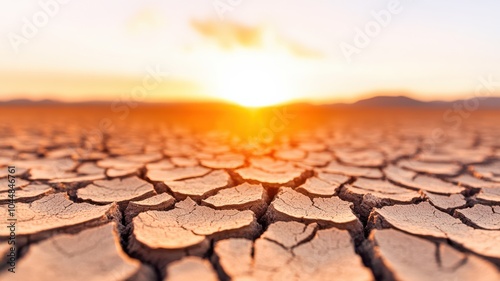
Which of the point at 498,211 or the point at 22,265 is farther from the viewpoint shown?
the point at 498,211

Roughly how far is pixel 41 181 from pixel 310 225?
1.40m

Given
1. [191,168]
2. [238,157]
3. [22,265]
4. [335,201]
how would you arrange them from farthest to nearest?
[238,157] < [191,168] < [335,201] < [22,265]

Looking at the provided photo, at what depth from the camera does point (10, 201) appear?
1.23 metres

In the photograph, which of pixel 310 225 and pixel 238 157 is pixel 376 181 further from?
pixel 238 157

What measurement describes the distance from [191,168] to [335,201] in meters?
1.00

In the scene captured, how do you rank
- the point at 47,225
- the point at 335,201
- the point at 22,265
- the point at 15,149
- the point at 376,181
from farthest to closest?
1. the point at 15,149
2. the point at 376,181
3. the point at 335,201
4. the point at 47,225
5. the point at 22,265

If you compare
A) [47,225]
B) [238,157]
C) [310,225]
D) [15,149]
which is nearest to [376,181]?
[310,225]

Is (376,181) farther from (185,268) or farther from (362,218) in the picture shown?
(185,268)

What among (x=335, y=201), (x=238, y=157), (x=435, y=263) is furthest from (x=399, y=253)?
(x=238, y=157)

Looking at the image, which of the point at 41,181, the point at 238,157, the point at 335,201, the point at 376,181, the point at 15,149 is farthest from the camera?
the point at 15,149

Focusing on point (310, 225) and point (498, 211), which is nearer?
point (310, 225)

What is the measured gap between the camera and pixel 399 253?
848 millimetres

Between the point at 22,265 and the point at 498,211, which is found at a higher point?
the point at 498,211

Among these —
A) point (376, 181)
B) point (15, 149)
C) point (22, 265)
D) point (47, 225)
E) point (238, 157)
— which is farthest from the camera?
point (15, 149)
